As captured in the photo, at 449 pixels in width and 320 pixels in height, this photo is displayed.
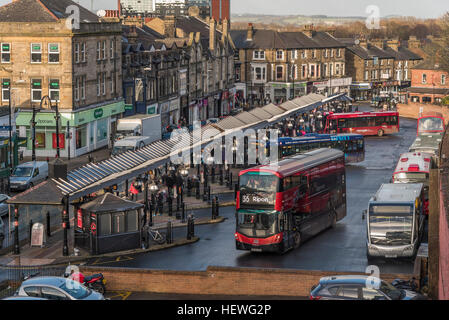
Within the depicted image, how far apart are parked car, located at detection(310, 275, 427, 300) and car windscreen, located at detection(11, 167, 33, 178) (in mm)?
32312

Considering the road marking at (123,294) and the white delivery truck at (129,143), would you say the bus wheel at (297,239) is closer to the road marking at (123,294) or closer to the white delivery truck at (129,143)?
the road marking at (123,294)

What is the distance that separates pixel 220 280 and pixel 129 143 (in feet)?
116

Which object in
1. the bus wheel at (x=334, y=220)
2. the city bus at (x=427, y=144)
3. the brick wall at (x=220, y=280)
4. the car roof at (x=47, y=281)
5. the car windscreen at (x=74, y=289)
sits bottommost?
the bus wheel at (x=334, y=220)

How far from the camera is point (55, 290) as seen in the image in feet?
78.9

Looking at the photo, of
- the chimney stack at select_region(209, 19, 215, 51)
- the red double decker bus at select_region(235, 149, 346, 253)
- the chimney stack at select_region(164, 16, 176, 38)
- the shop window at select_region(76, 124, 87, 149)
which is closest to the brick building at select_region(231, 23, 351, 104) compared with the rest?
the chimney stack at select_region(209, 19, 215, 51)

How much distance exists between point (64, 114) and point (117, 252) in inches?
1281

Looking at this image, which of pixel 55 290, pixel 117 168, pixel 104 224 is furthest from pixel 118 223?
pixel 55 290

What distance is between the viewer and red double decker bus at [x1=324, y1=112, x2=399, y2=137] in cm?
8500

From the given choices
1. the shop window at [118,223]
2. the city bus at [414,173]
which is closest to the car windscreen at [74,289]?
the shop window at [118,223]

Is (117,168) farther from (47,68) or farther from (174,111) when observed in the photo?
(174,111)

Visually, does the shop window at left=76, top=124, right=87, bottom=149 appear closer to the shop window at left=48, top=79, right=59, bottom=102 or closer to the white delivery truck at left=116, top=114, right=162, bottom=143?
the white delivery truck at left=116, top=114, right=162, bottom=143

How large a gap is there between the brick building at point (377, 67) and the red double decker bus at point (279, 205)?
96403 millimetres

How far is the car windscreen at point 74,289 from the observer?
2403cm

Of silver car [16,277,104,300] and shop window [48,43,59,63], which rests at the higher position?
shop window [48,43,59,63]
